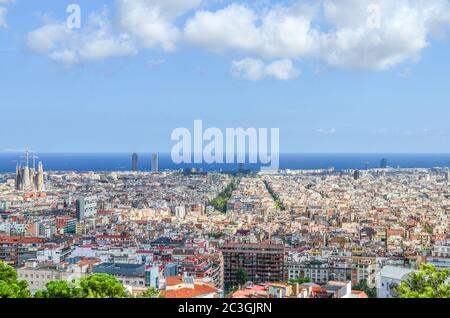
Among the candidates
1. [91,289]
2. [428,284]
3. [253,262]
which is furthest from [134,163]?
[428,284]

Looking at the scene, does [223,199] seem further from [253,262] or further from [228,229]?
[253,262]

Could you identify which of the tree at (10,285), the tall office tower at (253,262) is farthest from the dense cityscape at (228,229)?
the tree at (10,285)

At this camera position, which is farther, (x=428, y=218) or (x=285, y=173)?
(x=285, y=173)

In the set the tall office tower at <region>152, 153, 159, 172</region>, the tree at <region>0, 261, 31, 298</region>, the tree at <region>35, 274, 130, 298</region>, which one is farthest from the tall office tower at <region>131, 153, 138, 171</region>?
the tree at <region>35, 274, 130, 298</region>

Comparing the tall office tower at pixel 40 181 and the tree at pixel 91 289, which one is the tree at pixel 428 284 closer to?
the tree at pixel 91 289
